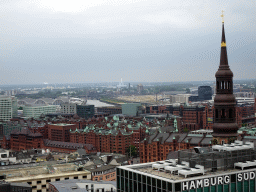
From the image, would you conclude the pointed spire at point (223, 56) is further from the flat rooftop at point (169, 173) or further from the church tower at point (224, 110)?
the flat rooftop at point (169, 173)

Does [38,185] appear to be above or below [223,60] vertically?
below

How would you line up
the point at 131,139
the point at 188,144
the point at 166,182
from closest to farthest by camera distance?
the point at 166,182, the point at 188,144, the point at 131,139

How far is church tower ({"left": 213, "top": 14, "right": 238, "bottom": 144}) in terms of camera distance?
87188 millimetres

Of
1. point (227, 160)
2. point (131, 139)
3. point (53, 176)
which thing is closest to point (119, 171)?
point (227, 160)

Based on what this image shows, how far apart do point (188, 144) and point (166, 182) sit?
88.0m

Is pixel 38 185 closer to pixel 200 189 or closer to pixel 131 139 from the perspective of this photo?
pixel 200 189

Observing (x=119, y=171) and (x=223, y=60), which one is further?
(x=223, y=60)

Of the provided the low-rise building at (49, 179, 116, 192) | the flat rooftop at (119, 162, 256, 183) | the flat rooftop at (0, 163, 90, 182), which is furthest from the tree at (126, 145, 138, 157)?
the flat rooftop at (119, 162, 256, 183)

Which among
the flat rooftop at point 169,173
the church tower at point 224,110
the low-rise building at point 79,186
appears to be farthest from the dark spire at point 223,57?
the flat rooftop at point 169,173

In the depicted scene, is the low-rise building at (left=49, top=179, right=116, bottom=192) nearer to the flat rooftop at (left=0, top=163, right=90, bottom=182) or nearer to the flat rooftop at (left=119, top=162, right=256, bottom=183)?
the flat rooftop at (left=0, top=163, right=90, bottom=182)

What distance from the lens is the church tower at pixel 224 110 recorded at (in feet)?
286

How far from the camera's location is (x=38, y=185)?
88375 mm

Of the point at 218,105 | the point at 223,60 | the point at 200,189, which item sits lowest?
the point at 200,189

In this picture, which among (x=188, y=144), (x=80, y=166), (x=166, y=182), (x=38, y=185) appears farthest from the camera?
(x=188, y=144)
